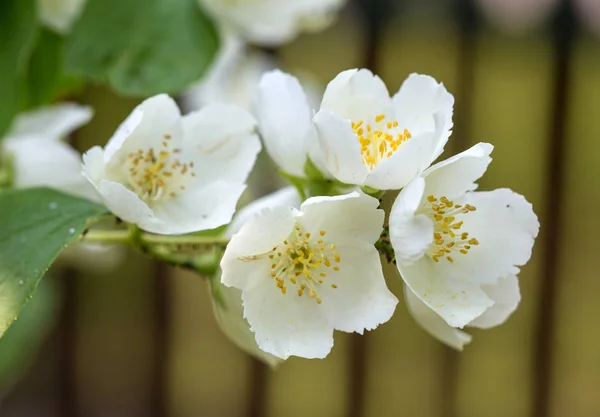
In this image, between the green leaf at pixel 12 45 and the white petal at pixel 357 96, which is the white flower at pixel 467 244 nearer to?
the white petal at pixel 357 96

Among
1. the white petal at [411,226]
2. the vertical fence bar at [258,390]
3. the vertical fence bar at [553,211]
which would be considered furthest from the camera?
the vertical fence bar at [258,390]

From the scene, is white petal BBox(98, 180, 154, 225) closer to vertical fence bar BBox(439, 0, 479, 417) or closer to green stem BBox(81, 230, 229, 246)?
green stem BBox(81, 230, 229, 246)

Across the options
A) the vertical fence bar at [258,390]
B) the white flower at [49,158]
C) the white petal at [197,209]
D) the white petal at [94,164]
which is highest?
the white petal at [94,164]

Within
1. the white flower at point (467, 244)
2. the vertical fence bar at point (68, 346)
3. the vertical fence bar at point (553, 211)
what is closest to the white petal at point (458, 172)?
the white flower at point (467, 244)

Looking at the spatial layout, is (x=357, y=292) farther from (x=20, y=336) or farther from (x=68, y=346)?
(x=68, y=346)

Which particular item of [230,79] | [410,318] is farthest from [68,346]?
[230,79]

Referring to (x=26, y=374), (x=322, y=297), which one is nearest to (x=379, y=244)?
(x=322, y=297)
